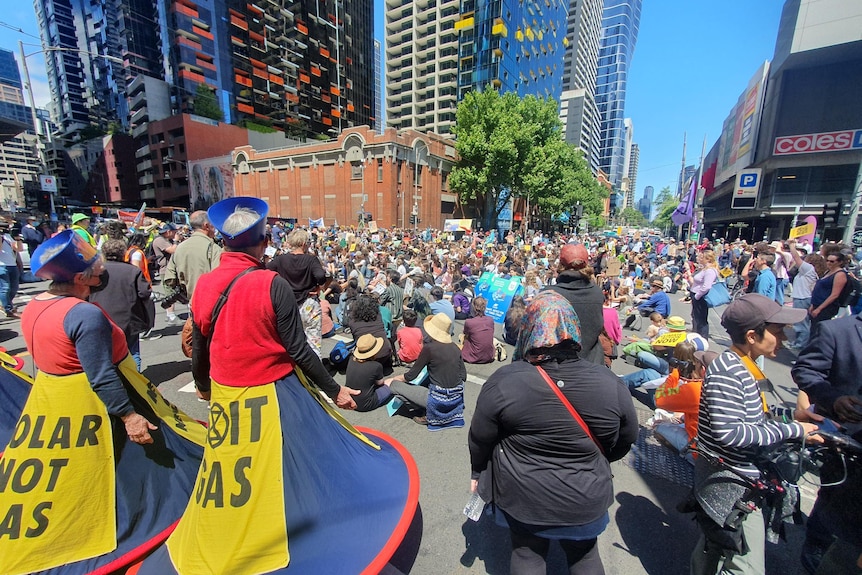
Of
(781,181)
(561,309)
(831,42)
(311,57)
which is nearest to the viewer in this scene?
(561,309)

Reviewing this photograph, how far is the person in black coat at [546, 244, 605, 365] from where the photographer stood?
330 centimetres

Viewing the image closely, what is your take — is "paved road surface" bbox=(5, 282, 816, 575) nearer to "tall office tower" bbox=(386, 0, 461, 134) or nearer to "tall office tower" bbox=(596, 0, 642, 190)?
"tall office tower" bbox=(386, 0, 461, 134)

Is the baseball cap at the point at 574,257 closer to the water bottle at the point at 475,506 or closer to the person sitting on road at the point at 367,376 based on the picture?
Answer: the water bottle at the point at 475,506

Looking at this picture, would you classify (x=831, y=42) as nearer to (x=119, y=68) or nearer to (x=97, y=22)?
(x=119, y=68)

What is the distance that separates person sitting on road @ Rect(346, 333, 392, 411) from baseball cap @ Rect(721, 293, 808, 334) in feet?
11.4

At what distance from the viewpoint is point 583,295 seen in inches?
130

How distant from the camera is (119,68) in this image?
66.6m

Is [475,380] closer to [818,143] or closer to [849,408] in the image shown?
[849,408]

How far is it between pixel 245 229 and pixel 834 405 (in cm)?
339

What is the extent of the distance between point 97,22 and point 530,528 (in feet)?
346

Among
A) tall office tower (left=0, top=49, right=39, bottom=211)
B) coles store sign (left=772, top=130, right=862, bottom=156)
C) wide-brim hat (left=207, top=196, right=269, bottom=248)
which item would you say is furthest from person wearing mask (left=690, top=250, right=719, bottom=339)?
tall office tower (left=0, top=49, right=39, bottom=211)

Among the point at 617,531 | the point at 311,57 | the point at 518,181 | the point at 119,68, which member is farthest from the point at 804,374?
the point at 119,68

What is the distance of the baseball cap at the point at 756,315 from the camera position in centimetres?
180

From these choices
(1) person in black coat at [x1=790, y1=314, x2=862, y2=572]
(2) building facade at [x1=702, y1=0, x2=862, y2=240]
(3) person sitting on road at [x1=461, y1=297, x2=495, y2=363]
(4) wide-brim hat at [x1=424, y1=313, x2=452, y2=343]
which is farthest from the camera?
(2) building facade at [x1=702, y1=0, x2=862, y2=240]
